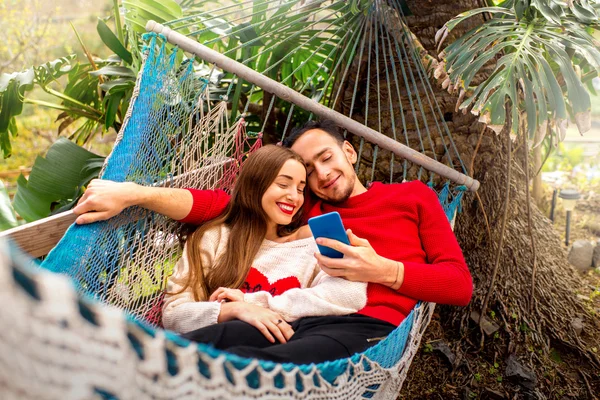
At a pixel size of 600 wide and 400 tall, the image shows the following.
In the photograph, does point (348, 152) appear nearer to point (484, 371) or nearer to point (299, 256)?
point (299, 256)

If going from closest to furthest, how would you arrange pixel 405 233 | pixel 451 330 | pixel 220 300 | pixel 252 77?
pixel 220 300 → pixel 405 233 → pixel 252 77 → pixel 451 330

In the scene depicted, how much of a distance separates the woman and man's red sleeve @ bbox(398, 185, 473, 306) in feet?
0.49

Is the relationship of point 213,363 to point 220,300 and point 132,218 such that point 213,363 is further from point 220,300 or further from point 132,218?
point 132,218

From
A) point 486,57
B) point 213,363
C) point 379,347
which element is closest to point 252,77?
point 486,57

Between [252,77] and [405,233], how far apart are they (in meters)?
0.77

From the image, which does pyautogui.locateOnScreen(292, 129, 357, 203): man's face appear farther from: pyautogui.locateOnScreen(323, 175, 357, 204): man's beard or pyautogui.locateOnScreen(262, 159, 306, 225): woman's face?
pyautogui.locateOnScreen(262, 159, 306, 225): woman's face

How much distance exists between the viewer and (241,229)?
166 centimetres

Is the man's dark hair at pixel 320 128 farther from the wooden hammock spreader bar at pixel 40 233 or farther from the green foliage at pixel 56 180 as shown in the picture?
the green foliage at pixel 56 180

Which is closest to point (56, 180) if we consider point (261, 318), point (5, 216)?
point (5, 216)

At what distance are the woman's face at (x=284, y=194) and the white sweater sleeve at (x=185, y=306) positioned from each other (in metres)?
0.21

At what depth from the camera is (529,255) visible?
2.55 m

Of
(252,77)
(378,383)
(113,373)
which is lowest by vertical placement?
(378,383)

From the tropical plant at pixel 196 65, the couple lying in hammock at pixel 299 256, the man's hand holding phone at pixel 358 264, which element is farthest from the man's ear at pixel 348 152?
the man's hand holding phone at pixel 358 264

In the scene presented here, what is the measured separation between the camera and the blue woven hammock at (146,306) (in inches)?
24.9
